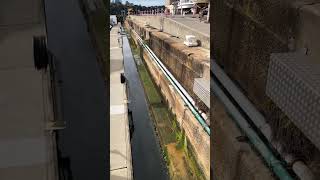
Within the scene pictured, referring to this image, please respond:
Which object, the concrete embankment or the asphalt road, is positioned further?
the concrete embankment

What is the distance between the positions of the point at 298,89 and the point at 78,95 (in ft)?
9.32

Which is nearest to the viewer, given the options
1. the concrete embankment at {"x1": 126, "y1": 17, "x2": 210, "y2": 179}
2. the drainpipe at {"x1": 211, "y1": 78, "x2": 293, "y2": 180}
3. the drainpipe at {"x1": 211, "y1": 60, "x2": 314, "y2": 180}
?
the drainpipe at {"x1": 211, "y1": 60, "x2": 314, "y2": 180}

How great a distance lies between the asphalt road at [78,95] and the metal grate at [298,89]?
2456 millimetres

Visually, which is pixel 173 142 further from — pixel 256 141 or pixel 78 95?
pixel 256 141

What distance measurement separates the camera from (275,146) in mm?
3742

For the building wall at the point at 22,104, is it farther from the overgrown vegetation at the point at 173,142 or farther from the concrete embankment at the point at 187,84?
the overgrown vegetation at the point at 173,142

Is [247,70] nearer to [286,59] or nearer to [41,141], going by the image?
[286,59]

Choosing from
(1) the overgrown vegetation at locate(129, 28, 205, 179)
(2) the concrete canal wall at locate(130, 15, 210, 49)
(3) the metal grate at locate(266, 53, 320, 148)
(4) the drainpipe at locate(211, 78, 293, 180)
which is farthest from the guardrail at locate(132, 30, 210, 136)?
(3) the metal grate at locate(266, 53, 320, 148)

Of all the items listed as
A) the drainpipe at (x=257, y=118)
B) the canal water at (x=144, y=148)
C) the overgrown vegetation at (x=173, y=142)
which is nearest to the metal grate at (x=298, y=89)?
Answer: the drainpipe at (x=257, y=118)

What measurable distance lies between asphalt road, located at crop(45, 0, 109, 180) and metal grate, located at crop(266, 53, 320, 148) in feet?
8.06

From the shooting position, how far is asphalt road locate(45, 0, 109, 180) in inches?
182

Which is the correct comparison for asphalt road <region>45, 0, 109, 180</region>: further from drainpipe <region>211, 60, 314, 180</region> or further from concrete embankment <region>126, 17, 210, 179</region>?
concrete embankment <region>126, 17, 210, 179</region>

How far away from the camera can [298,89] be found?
9.64 feet

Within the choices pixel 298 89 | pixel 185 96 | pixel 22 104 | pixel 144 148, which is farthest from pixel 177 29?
pixel 298 89
